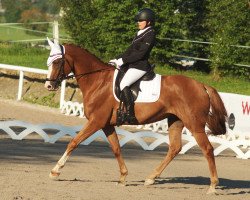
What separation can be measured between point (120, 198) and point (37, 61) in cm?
2664

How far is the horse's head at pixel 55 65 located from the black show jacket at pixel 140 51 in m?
0.93

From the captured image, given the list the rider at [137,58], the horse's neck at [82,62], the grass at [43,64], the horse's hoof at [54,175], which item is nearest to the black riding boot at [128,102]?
the rider at [137,58]

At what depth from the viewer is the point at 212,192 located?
1238 cm

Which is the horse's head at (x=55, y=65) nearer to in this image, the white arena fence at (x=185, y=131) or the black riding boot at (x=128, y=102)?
the black riding boot at (x=128, y=102)

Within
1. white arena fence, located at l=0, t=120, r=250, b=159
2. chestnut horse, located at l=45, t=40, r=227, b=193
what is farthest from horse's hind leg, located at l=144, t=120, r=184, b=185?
white arena fence, located at l=0, t=120, r=250, b=159

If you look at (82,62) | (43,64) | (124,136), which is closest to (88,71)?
(82,62)

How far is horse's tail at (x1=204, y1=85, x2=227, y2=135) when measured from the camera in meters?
13.0

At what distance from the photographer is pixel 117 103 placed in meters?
12.8

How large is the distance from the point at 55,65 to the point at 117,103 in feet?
3.61

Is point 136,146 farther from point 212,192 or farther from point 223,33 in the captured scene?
point 223,33

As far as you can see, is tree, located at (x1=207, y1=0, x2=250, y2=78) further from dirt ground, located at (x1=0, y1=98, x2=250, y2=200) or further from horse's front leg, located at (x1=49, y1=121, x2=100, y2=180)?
horse's front leg, located at (x1=49, y1=121, x2=100, y2=180)

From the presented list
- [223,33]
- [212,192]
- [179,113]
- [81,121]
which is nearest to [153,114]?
[179,113]

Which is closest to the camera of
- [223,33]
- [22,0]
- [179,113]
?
[179,113]

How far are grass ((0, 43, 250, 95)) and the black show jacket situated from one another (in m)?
16.8
